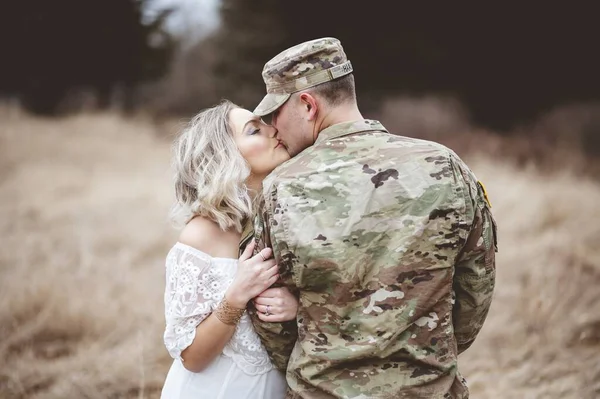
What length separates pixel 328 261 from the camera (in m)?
2.02

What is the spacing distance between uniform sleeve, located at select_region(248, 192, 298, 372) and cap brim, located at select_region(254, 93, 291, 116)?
A: 16.1 inches

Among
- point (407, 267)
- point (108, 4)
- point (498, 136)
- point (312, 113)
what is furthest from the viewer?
point (108, 4)

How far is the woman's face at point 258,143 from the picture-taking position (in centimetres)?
258

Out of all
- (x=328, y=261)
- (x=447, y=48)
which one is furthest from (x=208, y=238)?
(x=447, y=48)

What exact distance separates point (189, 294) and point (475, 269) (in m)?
1.08

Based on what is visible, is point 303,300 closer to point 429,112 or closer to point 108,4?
point 429,112

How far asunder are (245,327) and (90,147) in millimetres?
13216

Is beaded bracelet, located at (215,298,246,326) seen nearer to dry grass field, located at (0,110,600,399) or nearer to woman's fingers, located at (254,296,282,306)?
woman's fingers, located at (254,296,282,306)

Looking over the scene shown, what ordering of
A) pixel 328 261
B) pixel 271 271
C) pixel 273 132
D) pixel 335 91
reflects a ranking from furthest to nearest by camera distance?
pixel 273 132
pixel 335 91
pixel 271 271
pixel 328 261

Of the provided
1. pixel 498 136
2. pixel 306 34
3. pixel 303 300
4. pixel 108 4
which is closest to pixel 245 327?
pixel 303 300

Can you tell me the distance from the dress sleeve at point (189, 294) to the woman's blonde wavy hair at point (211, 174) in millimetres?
182

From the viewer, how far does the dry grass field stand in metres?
4.44

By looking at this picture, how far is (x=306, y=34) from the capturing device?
1570 cm

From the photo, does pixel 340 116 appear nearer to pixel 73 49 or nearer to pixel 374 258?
pixel 374 258
